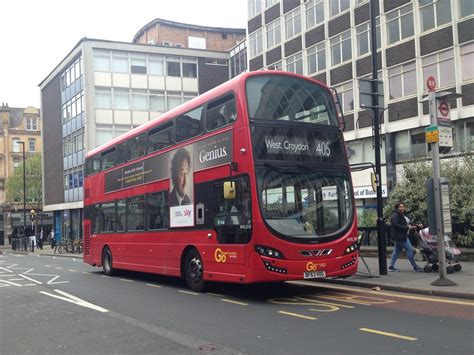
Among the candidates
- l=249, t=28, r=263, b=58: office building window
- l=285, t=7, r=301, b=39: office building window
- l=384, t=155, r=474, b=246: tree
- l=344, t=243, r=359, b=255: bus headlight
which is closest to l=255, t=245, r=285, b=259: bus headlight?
l=344, t=243, r=359, b=255: bus headlight

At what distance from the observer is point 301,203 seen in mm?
10008

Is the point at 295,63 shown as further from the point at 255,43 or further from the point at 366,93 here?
the point at 366,93

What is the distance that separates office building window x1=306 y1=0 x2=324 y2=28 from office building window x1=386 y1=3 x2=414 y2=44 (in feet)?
18.3

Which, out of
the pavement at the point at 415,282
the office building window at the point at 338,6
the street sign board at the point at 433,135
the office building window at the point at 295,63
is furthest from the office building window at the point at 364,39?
the street sign board at the point at 433,135

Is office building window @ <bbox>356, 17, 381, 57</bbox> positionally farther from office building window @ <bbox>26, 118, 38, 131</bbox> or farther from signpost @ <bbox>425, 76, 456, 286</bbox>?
office building window @ <bbox>26, 118, 38, 131</bbox>

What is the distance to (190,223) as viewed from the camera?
1179 cm

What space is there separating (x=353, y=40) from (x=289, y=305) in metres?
25.5

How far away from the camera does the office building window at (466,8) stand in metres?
25.3

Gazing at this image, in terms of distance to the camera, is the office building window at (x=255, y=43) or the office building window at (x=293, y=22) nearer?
the office building window at (x=293, y=22)

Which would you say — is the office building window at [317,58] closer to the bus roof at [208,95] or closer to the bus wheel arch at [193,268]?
the bus roof at [208,95]

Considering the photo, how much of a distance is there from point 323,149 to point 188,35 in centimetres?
4859

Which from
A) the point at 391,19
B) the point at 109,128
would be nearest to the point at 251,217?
the point at 391,19

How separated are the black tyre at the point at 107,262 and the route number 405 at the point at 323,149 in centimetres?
891

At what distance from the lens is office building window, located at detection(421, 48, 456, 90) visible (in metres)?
26.5
